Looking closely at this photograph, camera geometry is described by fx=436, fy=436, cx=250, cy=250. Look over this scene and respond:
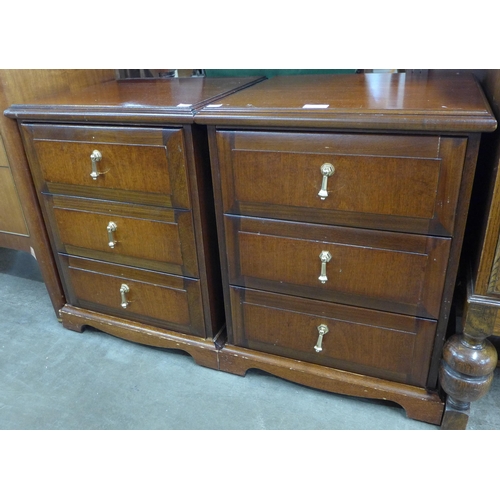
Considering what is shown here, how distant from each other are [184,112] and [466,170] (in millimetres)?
541

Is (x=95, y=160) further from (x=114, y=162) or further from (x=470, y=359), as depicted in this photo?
(x=470, y=359)

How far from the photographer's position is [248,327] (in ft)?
3.53

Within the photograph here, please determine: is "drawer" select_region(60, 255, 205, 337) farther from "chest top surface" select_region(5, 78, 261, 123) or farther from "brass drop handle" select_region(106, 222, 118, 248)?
"chest top surface" select_region(5, 78, 261, 123)

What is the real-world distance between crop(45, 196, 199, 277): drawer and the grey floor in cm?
28

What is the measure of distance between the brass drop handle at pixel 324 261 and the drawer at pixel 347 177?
0.07 metres

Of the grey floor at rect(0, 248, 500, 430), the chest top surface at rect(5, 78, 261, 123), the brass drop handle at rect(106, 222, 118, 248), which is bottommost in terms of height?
the grey floor at rect(0, 248, 500, 430)

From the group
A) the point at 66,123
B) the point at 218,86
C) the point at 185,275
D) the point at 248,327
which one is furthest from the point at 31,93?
the point at 248,327

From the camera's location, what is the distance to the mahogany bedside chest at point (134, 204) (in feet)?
3.11

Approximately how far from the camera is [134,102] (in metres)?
0.98

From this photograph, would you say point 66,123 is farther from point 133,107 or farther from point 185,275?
point 185,275

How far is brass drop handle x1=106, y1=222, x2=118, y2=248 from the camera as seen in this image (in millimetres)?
1090

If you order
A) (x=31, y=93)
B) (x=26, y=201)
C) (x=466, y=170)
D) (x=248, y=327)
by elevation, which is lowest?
(x=248, y=327)

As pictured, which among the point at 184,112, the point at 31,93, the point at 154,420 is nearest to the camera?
the point at 184,112

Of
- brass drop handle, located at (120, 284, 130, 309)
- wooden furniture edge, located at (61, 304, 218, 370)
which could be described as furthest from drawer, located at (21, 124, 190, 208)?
wooden furniture edge, located at (61, 304, 218, 370)
